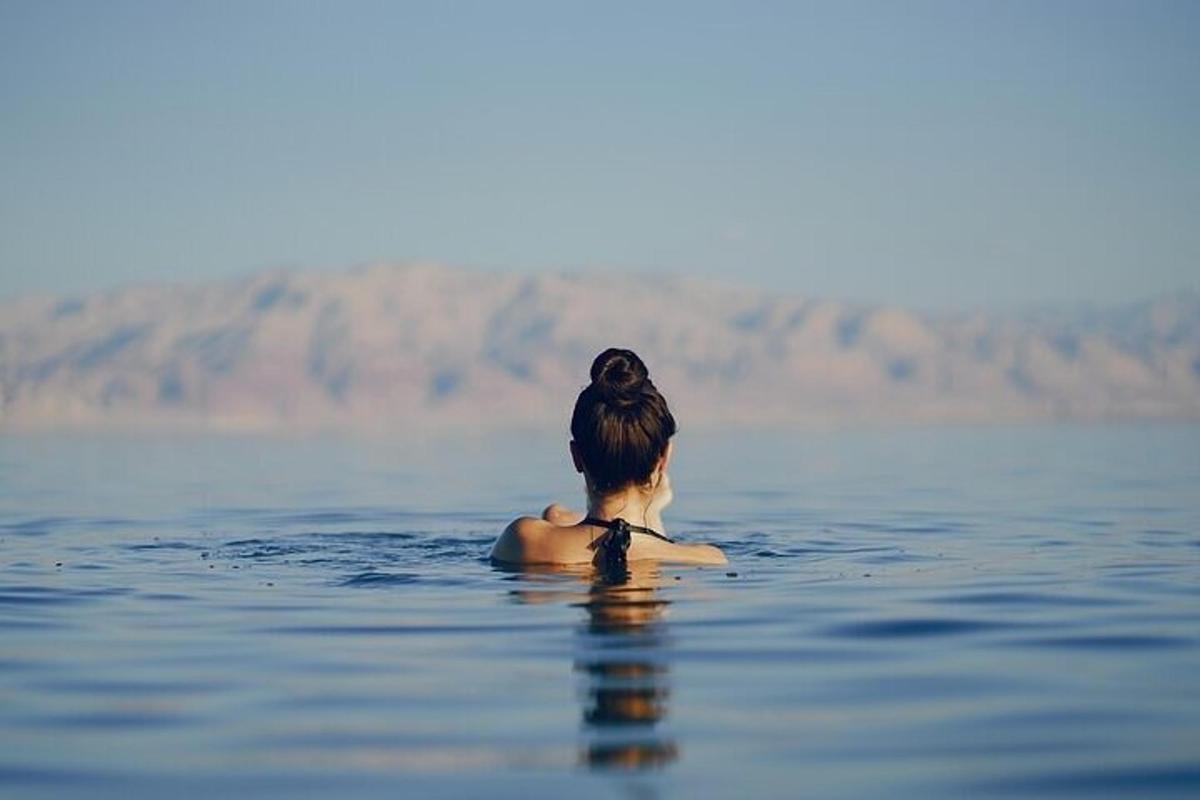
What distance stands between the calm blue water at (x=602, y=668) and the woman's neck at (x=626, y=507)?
308mm

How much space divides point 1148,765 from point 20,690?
148 inches

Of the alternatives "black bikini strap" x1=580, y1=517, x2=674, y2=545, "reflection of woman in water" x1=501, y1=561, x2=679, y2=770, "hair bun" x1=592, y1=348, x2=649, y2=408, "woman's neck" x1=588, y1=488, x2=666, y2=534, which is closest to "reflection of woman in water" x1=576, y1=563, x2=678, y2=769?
"reflection of woman in water" x1=501, y1=561, x2=679, y2=770

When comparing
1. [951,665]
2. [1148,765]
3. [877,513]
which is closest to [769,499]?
[877,513]

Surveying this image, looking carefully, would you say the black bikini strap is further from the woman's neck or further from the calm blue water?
the calm blue water

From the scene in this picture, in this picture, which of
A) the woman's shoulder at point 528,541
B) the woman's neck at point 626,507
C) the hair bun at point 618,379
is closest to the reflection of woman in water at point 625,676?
the woman's neck at point 626,507

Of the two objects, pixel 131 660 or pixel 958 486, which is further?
pixel 958 486

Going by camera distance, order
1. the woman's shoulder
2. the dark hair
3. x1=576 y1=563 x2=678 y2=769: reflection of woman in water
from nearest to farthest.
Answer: x1=576 y1=563 x2=678 y2=769: reflection of woman in water, the dark hair, the woman's shoulder

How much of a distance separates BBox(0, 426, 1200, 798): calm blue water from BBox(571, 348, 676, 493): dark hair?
671 millimetres

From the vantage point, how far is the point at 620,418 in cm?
873

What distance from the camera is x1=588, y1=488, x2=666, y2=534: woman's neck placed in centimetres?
908

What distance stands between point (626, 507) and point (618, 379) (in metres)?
0.78

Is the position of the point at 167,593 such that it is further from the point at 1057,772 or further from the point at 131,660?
the point at 1057,772

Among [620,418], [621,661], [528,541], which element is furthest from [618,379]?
[621,661]

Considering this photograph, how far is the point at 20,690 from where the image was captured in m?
6.04
